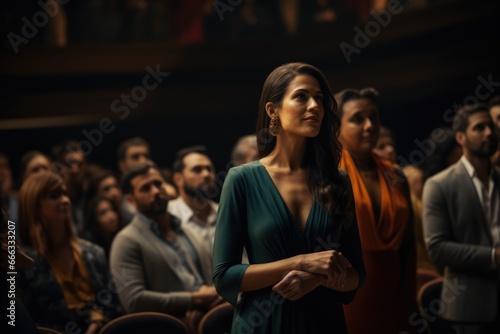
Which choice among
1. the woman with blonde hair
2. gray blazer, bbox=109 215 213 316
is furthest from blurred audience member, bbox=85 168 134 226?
the woman with blonde hair

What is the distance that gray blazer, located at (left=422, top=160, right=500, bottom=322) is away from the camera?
523 centimetres

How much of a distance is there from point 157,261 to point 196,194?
1116 millimetres

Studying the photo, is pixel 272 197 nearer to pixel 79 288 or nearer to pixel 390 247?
pixel 390 247

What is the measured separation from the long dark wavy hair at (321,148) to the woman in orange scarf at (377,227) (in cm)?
101

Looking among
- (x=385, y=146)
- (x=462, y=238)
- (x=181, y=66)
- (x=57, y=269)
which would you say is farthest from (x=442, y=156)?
(x=181, y=66)

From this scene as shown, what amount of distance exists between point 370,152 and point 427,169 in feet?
6.71

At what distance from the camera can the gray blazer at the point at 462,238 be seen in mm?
5234

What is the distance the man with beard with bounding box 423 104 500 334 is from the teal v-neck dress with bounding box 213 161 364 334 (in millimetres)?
2022

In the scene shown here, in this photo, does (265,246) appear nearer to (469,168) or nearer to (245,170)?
(245,170)

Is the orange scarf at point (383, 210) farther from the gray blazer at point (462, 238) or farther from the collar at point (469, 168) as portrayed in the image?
the collar at point (469, 168)

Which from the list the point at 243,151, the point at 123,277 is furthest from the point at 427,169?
the point at 123,277

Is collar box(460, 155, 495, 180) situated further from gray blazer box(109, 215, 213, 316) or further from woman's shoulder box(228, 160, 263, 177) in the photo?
woman's shoulder box(228, 160, 263, 177)

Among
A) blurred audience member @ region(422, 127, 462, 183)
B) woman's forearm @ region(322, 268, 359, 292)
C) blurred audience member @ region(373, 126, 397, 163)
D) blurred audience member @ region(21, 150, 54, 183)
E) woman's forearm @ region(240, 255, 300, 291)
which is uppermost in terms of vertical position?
blurred audience member @ region(21, 150, 54, 183)

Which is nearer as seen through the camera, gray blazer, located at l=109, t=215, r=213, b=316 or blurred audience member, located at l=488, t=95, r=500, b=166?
gray blazer, located at l=109, t=215, r=213, b=316
